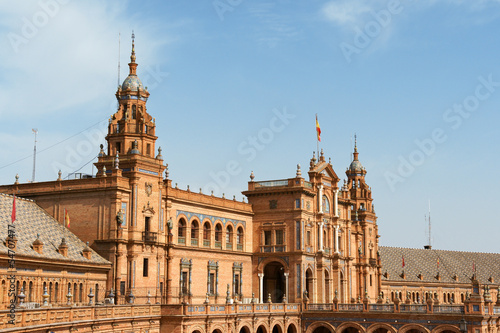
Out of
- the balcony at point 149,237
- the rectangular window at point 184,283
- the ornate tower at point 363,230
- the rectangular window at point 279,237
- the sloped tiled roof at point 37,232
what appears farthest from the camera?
the ornate tower at point 363,230

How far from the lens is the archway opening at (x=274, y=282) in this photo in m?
87.6

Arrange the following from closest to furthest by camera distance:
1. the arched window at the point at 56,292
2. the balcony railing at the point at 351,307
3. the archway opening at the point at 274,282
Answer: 1. the arched window at the point at 56,292
2. the balcony railing at the point at 351,307
3. the archway opening at the point at 274,282

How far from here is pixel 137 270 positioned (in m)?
66.2

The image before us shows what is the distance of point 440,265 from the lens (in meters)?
140

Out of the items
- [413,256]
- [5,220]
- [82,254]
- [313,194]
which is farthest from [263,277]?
[413,256]

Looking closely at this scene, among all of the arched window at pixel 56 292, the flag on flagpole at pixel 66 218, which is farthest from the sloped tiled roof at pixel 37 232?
the arched window at pixel 56 292

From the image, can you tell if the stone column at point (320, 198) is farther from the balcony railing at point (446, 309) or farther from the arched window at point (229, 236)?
the balcony railing at point (446, 309)

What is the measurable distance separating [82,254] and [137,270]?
19.6 feet

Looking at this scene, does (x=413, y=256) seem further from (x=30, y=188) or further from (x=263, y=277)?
(x=30, y=188)

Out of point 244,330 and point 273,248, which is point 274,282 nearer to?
point 273,248

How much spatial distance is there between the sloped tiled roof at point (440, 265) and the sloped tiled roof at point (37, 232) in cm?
7217

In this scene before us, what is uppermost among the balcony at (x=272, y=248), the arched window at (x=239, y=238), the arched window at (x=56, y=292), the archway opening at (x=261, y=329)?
the arched window at (x=239, y=238)

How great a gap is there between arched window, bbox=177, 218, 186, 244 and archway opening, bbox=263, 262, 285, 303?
15.8 m

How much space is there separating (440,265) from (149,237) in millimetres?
85912
